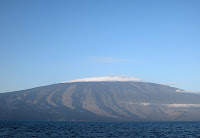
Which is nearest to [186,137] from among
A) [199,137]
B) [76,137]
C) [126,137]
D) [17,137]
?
[199,137]

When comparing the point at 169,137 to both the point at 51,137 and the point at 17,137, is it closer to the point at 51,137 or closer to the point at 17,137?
the point at 51,137

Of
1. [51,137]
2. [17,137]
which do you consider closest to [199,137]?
[51,137]

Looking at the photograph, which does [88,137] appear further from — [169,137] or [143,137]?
[169,137]

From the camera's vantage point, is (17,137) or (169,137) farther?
(169,137)

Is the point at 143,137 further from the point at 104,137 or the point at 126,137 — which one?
the point at 104,137

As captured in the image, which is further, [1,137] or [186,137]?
[186,137]

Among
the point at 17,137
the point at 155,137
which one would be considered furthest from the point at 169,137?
the point at 17,137

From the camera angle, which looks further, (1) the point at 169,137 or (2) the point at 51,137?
(1) the point at 169,137
